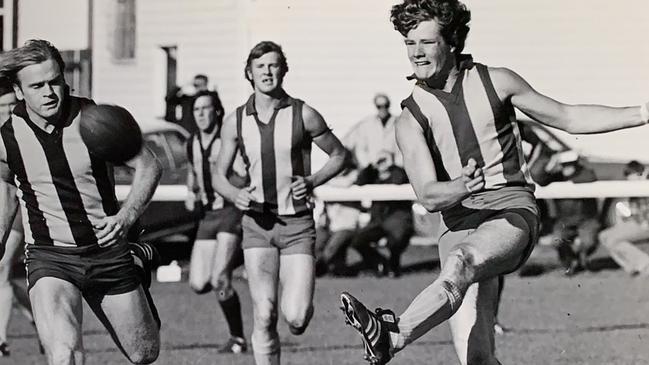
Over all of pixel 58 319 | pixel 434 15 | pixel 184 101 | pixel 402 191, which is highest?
pixel 434 15

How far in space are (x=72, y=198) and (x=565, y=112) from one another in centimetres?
183

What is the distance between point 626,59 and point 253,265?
10.9 ft

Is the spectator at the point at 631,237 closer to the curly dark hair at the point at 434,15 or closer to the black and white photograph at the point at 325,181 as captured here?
the black and white photograph at the point at 325,181

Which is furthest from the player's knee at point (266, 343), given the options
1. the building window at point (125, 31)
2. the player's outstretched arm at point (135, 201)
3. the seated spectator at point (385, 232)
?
the seated spectator at point (385, 232)

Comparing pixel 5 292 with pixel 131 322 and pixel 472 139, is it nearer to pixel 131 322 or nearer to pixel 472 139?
pixel 131 322

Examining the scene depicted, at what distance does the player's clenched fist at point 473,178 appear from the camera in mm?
4094

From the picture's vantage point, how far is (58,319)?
452cm

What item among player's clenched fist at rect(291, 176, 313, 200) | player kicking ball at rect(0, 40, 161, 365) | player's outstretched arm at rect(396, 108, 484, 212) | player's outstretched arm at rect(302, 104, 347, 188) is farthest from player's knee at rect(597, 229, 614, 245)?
player kicking ball at rect(0, 40, 161, 365)

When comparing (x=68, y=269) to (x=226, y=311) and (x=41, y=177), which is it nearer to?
(x=41, y=177)

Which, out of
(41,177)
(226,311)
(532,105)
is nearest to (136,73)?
(226,311)

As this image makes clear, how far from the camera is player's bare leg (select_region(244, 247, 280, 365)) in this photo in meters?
5.54

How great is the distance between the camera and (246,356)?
23.0 feet

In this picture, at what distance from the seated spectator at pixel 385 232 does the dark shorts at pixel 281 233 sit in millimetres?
3610

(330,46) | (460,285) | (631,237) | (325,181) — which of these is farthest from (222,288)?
(631,237)
